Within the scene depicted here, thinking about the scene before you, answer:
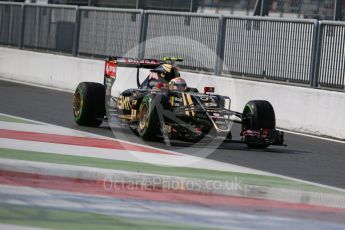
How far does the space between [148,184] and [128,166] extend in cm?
146

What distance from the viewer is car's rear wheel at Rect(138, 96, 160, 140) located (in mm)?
13789

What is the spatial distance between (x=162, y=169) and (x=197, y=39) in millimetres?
10972

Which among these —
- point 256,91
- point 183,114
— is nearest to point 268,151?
point 183,114

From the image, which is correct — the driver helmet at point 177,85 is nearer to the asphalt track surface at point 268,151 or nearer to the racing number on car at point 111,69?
the asphalt track surface at point 268,151

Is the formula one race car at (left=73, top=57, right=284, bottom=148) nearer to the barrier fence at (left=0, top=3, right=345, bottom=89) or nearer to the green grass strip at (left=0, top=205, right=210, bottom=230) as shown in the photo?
the barrier fence at (left=0, top=3, right=345, bottom=89)

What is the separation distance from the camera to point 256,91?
63.1 feet

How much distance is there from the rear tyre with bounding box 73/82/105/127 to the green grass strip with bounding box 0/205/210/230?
7.60 m

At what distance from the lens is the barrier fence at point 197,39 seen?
60.2ft

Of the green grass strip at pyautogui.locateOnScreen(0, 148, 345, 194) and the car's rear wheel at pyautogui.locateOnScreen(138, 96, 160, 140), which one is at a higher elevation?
the car's rear wheel at pyautogui.locateOnScreen(138, 96, 160, 140)

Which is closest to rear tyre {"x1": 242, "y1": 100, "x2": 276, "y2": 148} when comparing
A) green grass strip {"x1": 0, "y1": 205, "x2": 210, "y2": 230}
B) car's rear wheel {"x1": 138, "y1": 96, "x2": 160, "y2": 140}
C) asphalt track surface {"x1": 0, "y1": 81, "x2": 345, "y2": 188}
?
asphalt track surface {"x1": 0, "y1": 81, "x2": 345, "y2": 188}

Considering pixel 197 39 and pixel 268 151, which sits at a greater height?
pixel 197 39

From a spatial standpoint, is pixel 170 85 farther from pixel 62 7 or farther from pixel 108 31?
pixel 62 7

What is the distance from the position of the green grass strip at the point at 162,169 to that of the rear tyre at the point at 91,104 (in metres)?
3.75

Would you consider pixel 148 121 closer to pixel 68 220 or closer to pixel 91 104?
pixel 91 104
